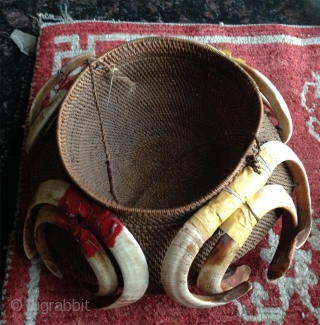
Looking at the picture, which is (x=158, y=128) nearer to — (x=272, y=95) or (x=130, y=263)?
(x=272, y=95)

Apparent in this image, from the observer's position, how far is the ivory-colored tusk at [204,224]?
76 cm

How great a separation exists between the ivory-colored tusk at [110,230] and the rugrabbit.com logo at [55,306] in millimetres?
129

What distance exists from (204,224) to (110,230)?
142 millimetres

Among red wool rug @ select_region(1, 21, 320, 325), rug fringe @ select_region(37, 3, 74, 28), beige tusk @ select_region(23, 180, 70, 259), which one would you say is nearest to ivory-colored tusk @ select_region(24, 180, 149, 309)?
beige tusk @ select_region(23, 180, 70, 259)

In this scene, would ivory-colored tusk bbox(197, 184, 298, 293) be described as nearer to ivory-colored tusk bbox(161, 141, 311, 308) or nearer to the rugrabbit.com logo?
ivory-colored tusk bbox(161, 141, 311, 308)

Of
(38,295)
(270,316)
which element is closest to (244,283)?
(270,316)

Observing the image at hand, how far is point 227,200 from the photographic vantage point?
0.77 meters

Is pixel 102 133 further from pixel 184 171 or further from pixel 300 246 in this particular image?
pixel 300 246

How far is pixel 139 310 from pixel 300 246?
0.33 m

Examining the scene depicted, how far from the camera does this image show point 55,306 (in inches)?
36.2

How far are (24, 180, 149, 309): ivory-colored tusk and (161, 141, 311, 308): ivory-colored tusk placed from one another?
0.04m

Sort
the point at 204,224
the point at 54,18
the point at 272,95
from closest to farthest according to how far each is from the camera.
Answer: the point at 204,224
the point at 272,95
the point at 54,18

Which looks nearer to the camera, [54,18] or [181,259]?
[181,259]

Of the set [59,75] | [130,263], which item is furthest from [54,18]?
[130,263]
